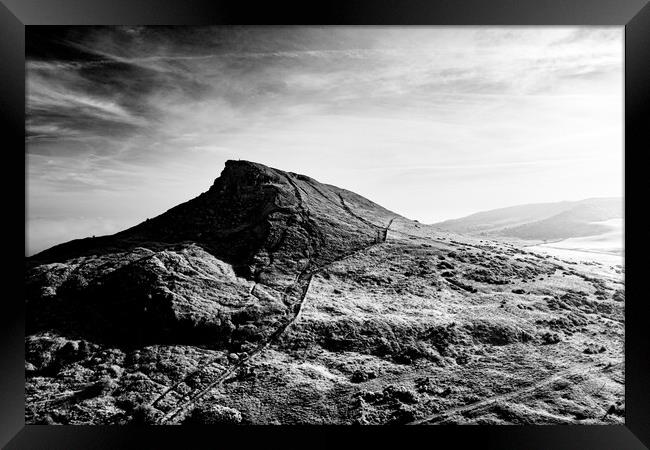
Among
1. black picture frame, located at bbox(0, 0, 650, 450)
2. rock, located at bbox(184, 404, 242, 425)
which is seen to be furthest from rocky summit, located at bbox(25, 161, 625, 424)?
black picture frame, located at bbox(0, 0, 650, 450)

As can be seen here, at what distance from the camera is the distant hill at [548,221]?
8.84 meters

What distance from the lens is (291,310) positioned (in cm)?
744

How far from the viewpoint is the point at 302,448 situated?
16.9ft

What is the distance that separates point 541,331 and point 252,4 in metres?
6.55

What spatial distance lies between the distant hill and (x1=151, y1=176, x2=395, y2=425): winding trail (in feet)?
8.85

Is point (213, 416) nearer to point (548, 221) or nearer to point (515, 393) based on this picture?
point (515, 393)

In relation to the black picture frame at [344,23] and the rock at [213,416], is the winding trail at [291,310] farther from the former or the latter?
the black picture frame at [344,23]

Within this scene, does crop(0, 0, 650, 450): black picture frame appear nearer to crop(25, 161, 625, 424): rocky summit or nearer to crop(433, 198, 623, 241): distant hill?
crop(25, 161, 625, 424): rocky summit

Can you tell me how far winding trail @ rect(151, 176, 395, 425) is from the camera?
604 centimetres

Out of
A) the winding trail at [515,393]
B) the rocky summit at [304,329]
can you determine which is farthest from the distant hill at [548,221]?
the winding trail at [515,393]

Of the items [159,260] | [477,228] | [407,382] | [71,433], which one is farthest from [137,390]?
[477,228]

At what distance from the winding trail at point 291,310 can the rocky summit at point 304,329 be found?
3 cm

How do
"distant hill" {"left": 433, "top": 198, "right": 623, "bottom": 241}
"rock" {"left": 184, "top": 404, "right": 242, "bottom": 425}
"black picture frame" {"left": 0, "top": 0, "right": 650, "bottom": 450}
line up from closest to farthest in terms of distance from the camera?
"black picture frame" {"left": 0, "top": 0, "right": 650, "bottom": 450} < "rock" {"left": 184, "top": 404, "right": 242, "bottom": 425} < "distant hill" {"left": 433, "top": 198, "right": 623, "bottom": 241}

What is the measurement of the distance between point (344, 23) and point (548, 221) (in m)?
8.22
